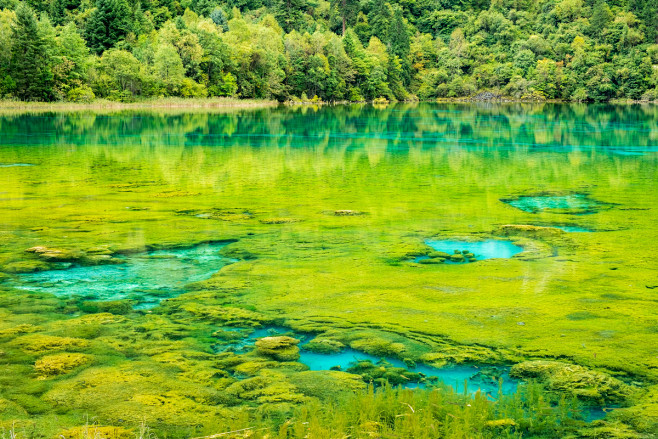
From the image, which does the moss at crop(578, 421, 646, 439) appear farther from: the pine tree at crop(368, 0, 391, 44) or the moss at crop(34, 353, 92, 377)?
the pine tree at crop(368, 0, 391, 44)

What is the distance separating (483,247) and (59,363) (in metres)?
6.35

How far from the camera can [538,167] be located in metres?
19.7

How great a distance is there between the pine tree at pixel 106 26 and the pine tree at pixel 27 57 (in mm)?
22946

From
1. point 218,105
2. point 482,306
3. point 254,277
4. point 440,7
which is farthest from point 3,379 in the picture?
point 440,7

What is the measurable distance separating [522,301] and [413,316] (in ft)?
4.45

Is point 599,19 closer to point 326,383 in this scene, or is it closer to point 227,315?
point 227,315

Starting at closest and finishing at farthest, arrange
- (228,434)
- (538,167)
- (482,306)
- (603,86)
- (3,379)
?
(228,434) < (3,379) < (482,306) < (538,167) < (603,86)

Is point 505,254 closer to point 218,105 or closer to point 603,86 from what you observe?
point 218,105

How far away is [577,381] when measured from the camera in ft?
17.5

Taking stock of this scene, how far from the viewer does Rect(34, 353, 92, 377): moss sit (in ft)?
17.9

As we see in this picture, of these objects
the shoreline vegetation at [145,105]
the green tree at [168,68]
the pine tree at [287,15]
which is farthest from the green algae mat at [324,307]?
the pine tree at [287,15]

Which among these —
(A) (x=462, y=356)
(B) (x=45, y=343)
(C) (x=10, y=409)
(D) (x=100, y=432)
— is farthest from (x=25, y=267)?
(A) (x=462, y=356)

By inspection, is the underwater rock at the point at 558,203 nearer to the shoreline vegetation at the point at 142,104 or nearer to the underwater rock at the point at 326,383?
the underwater rock at the point at 326,383

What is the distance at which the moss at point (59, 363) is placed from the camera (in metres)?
5.44
